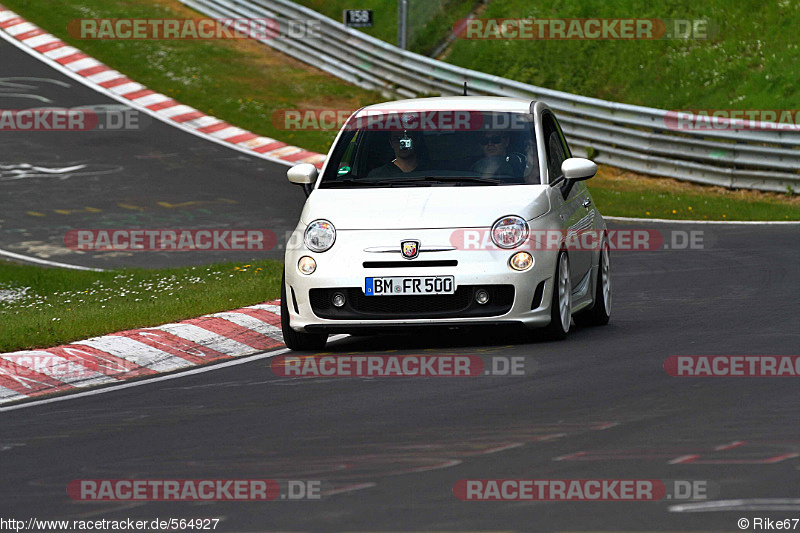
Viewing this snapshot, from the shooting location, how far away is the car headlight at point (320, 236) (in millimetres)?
9633

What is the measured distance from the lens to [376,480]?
19.2ft

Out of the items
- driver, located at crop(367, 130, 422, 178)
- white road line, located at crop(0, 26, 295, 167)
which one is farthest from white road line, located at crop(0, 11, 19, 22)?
driver, located at crop(367, 130, 422, 178)

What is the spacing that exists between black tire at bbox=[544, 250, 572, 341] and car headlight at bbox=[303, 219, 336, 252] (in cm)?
149

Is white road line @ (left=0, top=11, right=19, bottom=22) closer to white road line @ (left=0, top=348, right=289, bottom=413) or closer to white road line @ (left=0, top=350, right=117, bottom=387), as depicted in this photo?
white road line @ (left=0, top=348, right=289, bottom=413)

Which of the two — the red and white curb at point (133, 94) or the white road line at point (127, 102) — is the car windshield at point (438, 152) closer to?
the red and white curb at point (133, 94)

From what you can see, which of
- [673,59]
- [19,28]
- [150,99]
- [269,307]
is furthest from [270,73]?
[269,307]

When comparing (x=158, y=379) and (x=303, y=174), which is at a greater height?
(x=303, y=174)

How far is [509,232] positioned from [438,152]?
105 cm

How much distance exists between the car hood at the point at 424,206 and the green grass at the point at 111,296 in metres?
1.75

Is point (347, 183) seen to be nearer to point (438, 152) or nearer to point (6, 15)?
point (438, 152)

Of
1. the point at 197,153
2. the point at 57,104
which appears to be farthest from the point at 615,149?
the point at 57,104

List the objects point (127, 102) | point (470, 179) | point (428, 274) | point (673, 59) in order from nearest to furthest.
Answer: point (428, 274) → point (470, 179) → point (127, 102) → point (673, 59)

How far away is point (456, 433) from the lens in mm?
6781

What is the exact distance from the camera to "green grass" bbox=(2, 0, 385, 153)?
27312 millimetres
